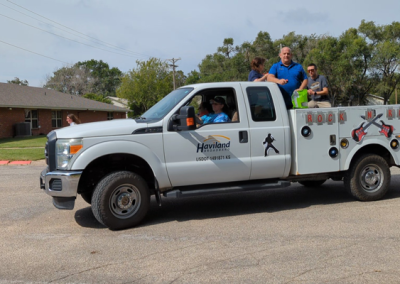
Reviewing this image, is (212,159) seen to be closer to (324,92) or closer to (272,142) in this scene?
(272,142)

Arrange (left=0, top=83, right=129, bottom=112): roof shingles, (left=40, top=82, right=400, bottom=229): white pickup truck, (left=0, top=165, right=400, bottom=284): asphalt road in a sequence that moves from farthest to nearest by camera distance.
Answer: (left=0, top=83, right=129, bottom=112): roof shingles, (left=40, top=82, right=400, bottom=229): white pickup truck, (left=0, top=165, right=400, bottom=284): asphalt road

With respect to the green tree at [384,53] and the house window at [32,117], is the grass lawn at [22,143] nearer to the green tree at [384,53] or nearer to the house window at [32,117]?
the house window at [32,117]

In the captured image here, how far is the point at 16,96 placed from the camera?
1272 inches

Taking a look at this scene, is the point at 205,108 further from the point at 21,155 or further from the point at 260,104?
the point at 21,155

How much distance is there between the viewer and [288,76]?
25.1ft

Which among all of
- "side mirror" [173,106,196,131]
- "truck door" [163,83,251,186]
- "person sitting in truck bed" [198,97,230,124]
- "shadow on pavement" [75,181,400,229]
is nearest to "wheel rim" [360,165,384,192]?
"shadow on pavement" [75,181,400,229]

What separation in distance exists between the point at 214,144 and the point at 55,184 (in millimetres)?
2354

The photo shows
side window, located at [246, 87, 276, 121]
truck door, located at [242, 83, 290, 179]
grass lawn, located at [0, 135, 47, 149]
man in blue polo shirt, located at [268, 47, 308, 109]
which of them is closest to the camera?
truck door, located at [242, 83, 290, 179]

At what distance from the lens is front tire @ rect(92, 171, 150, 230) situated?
587 centimetres

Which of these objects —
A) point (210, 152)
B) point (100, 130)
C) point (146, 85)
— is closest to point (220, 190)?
point (210, 152)

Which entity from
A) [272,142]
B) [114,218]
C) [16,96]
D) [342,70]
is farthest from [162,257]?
[342,70]

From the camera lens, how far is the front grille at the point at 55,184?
584cm

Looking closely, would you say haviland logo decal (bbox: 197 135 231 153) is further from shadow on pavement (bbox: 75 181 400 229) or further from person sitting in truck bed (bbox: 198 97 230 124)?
shadow on pavement (bbox: 75 181 400 229)

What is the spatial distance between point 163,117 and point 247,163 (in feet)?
4.82
